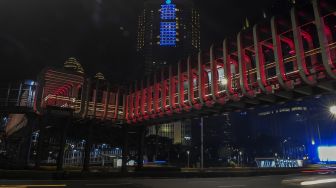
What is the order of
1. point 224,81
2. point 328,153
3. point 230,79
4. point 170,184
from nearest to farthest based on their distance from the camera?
1. point 170,184
2. point 230,79
3. point 224,81
4. point 328,153

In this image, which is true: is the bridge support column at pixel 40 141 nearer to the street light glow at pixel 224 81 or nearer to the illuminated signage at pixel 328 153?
the street light glow at pixel 224 81

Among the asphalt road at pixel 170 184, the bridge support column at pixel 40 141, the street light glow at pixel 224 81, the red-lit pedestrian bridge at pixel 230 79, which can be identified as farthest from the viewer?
the bridge support column at pixel 40 141

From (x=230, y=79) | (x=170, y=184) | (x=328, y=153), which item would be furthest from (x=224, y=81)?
(x=328, y=153)

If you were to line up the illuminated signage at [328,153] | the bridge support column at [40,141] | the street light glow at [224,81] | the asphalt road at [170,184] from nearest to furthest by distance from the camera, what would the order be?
the asphalt road at [170,184]
the street light glow at [224,81]
the bridge support column at [40,141]
the illuminated signage at [328,153]

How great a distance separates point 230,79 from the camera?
27.4m

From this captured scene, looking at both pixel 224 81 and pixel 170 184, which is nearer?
pixel 170 184

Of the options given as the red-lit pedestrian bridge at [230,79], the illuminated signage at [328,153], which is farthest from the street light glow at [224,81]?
the illuminated signage at [328,153]

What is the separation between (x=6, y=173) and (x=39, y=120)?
1701 centimetres

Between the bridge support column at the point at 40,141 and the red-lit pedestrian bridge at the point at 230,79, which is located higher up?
the red-lit pedestrian bridge at the point at 230,79

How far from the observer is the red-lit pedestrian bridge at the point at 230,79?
2159 cm

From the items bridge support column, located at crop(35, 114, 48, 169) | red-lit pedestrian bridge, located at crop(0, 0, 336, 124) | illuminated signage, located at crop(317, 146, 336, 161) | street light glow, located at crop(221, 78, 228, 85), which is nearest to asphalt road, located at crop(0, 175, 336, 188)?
red-lit pedestrian bridge, located at crop(0, 0, 336, 124)

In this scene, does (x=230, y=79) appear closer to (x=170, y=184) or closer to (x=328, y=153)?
(x=170, y=184)

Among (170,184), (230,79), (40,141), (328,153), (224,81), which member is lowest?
(170,184)

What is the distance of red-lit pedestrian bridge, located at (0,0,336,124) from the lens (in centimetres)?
2159
